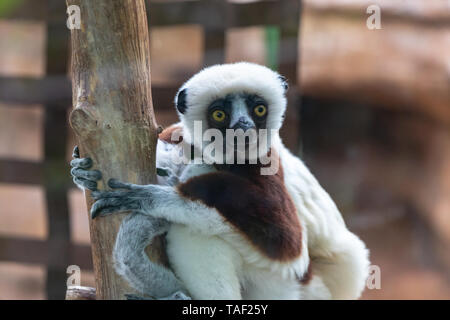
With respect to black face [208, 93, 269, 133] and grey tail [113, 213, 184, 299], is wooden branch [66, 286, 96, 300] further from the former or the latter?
black face [208, 93, 269, 133]

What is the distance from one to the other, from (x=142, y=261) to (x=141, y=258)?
0.01 metres

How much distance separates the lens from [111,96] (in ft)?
4.82

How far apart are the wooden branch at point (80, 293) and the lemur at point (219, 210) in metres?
0.27

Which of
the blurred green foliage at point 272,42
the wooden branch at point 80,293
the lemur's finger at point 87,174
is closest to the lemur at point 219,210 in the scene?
the lemur's finger at point 87,174

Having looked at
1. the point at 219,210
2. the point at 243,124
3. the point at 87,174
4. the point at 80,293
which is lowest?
the point at 80,293

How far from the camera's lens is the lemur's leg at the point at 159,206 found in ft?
4.85

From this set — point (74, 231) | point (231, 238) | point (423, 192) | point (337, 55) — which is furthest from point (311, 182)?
point (423, 192)

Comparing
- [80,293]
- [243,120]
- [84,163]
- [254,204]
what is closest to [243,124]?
[243,120]

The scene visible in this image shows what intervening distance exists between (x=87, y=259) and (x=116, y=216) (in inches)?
59.6

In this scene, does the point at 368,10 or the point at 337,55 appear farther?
the point at 337,55

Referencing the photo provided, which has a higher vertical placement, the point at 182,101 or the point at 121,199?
the point at 182,101

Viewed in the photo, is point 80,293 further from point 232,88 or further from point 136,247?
point 232,88

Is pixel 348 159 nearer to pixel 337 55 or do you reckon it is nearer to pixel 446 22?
pixel 337 55

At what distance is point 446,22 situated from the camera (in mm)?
3576
